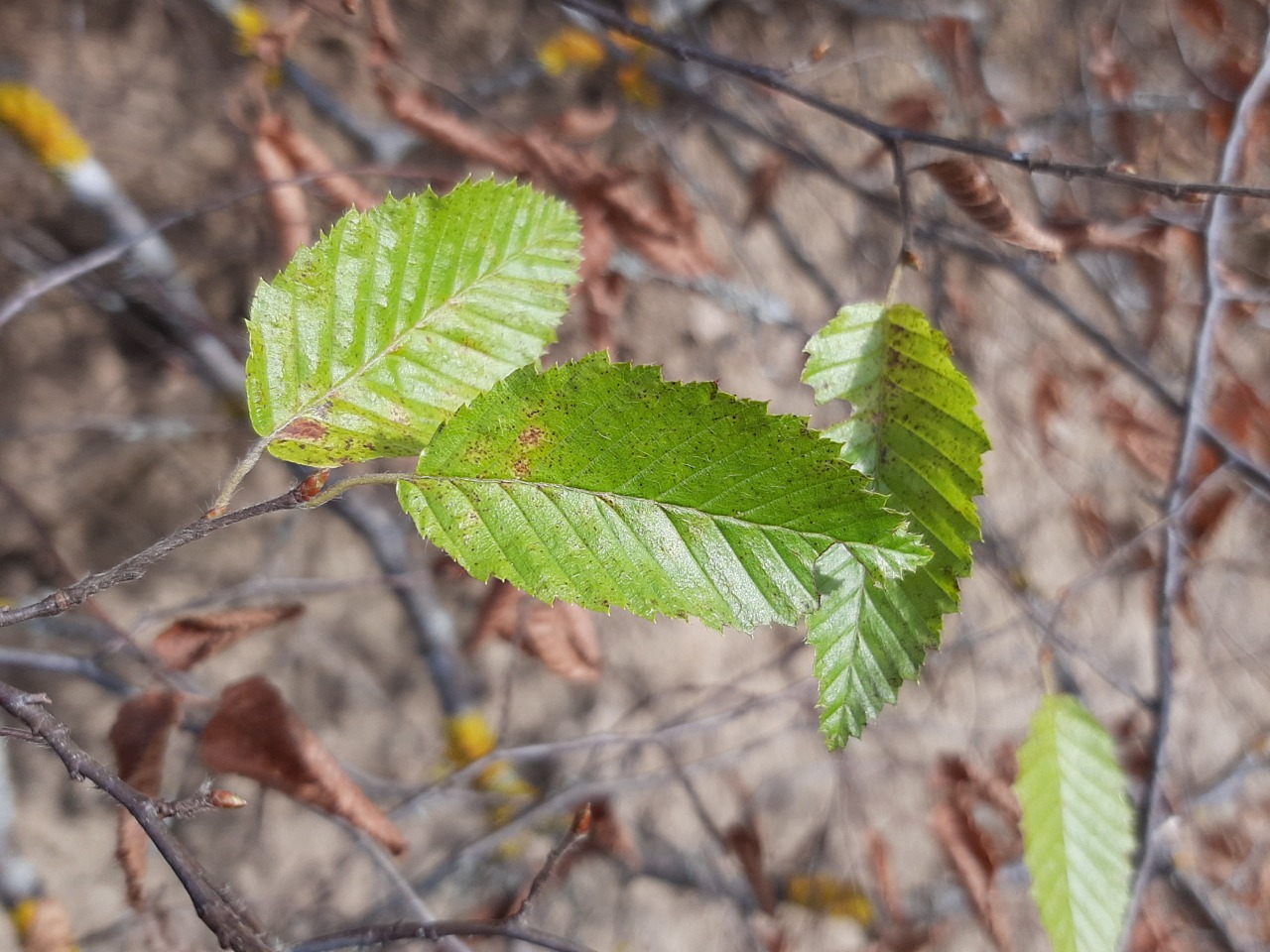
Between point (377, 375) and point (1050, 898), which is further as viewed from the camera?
point (1050, 898)

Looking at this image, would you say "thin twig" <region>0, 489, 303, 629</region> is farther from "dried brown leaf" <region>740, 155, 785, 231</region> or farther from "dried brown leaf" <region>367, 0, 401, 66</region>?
"dried brown leaf" <region>740, 155, 785, 231</region>

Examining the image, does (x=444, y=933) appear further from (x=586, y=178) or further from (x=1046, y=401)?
(x=1046, y=401)

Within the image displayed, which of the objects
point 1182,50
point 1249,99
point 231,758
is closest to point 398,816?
point 231,758

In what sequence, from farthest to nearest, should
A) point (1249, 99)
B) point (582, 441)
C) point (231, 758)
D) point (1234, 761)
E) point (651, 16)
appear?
point (1234, 761), point (651, 16), point (1249, 99), point (231, 758), point (582, 441)

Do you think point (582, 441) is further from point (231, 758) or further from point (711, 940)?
point (711, 940)

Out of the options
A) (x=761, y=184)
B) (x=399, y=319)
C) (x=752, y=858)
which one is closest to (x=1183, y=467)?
(x=761, y=184)

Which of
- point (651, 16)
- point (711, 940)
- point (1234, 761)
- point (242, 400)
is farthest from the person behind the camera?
point (1234, 761)

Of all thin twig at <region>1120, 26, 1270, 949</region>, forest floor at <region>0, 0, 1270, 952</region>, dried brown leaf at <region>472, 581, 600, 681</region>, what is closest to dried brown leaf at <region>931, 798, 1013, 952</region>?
forest floor at <region>0, 0, 1270, 952</region>
